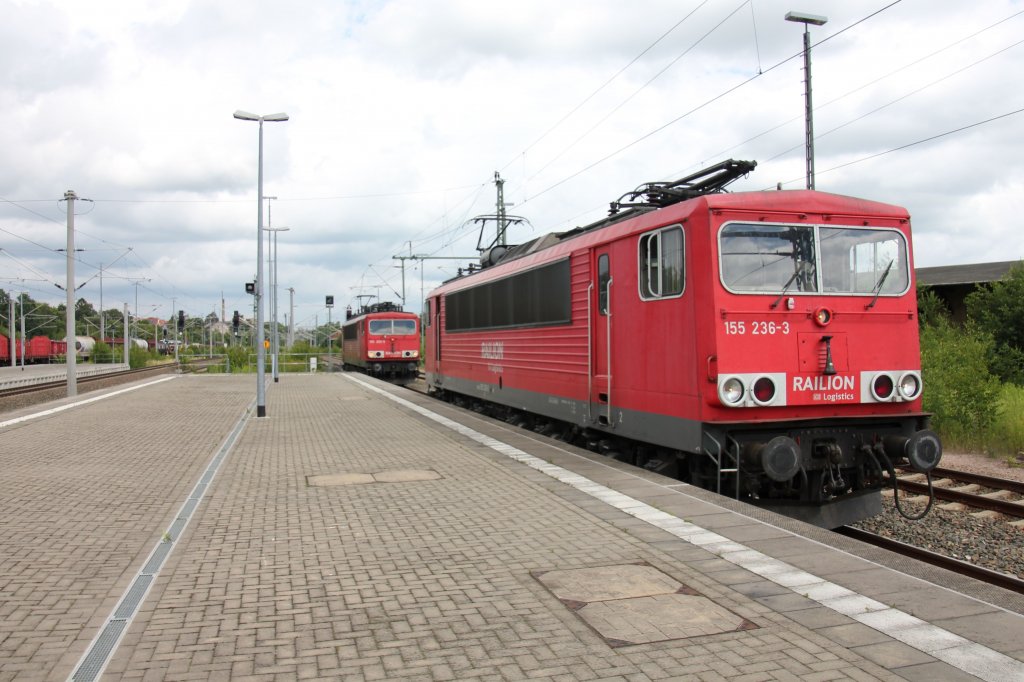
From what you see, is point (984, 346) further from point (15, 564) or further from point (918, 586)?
point (15, 564)

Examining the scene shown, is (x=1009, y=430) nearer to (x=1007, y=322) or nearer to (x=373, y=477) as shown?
(x=1007, y=322)

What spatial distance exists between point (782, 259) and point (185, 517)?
6066 mm

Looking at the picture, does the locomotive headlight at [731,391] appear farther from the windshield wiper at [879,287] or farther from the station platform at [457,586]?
the windshield wiper at [879,287]

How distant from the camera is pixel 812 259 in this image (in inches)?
310

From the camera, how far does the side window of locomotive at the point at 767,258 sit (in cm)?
759

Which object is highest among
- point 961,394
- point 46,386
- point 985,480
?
point 961,394

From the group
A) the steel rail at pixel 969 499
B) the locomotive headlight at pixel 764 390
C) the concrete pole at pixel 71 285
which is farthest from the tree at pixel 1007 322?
the concrete pole at pixel 71 285

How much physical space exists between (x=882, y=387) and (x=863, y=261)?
1.27m

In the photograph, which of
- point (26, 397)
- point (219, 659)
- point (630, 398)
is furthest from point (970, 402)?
point (26, 397)

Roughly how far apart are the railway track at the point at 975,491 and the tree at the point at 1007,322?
999 cm

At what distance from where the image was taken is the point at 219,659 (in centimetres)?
400

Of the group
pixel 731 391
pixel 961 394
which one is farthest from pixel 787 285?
pixel 961 394

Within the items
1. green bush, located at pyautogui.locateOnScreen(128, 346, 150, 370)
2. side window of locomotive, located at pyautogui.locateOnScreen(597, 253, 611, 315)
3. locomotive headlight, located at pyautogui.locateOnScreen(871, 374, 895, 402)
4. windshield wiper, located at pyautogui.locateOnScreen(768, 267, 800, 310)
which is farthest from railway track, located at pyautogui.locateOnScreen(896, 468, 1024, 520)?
green bush, located at pyautogui.locateOnScreen(128, 346, 150, 370)

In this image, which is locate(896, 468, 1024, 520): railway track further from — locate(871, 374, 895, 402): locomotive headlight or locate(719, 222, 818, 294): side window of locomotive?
locate(719, 222, 818, 294): side window of locomotive
